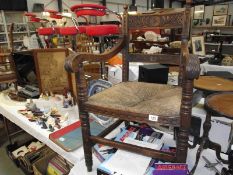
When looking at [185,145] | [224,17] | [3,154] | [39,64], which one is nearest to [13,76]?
[39,64]

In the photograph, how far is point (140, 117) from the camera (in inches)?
29.7

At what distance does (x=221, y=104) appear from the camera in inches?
31.0

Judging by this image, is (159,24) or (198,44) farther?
(198,44)

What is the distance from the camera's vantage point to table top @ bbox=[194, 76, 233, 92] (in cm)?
107

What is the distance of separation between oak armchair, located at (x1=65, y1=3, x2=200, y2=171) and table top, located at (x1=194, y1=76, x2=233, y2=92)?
0.66ft

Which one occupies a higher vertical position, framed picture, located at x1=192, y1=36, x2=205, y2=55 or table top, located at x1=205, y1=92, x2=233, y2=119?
framed picture, located at x1=192, y1=36, x2=205, y2=55

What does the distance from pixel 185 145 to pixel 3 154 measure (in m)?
1.82

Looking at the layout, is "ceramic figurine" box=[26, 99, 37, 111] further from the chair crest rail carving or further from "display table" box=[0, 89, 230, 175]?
the chair crest rail carving

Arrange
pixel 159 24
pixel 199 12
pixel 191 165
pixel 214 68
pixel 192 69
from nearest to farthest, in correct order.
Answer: pixel 192 69 → pixel 191 165 → pixel 159 24 → pixel 214 68 → pixel 199 12

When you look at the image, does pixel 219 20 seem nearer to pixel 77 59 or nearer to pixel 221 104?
pixel 221 104

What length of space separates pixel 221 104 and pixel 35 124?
3.66 feet

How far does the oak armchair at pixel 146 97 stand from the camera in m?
0.69

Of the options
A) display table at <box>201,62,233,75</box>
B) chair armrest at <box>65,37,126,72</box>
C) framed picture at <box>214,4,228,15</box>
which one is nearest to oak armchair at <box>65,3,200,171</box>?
chair armrest at <box>65,37,126,72</box>

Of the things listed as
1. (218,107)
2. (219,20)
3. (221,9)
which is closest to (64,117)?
(218,107)
